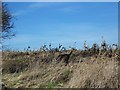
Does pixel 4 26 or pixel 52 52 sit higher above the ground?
pixel 4 26

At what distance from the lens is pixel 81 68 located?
9766 millimetres

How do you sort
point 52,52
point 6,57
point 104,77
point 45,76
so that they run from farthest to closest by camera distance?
point 6,57
point 52,52
point 45,76
point 104,77

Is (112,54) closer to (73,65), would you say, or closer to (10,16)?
(73,65)

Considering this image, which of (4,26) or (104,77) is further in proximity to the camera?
(4,26)

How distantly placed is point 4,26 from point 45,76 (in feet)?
34.5

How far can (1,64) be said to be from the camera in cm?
1243

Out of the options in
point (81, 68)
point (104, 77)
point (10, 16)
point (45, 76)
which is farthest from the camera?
point (10, 16)

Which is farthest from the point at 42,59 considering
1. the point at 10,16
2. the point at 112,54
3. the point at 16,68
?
the point at 10,16

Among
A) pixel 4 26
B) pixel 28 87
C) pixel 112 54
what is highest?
pixel 4 26

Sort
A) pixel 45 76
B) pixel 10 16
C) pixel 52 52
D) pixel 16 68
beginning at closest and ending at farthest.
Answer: pixel 45 76, pixel 16 68, pixel 52 52, pixel 10 16

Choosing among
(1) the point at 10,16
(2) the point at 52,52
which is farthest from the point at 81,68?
(1) the point at 10,16

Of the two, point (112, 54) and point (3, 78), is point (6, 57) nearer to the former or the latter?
point (3, 78)

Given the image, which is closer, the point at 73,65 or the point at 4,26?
the point at 73,65

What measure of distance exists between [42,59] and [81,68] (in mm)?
2791
